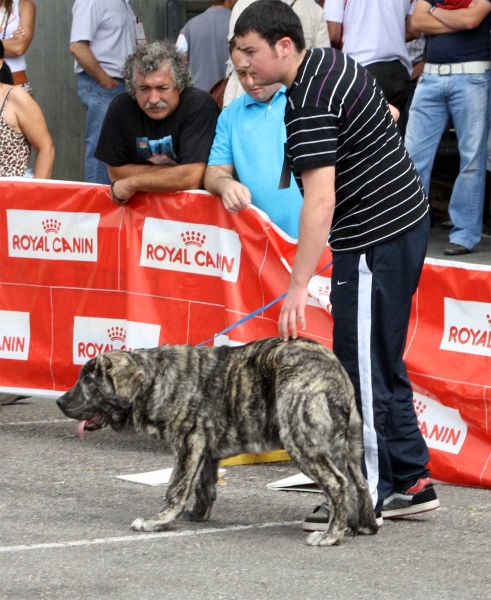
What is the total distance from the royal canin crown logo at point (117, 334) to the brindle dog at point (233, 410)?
1750 mm

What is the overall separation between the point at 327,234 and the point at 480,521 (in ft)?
5.04

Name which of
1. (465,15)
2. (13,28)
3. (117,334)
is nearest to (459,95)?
(465,15)

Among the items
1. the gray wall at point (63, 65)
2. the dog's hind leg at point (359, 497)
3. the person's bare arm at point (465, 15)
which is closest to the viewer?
the dog's hind leg at point (359, 497)

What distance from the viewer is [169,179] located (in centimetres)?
693

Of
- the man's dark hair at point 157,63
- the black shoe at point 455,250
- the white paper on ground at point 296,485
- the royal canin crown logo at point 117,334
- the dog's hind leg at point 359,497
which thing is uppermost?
the man's dark hair at point 157,63

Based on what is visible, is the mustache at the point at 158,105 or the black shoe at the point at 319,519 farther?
the mustache at the point at 158,105

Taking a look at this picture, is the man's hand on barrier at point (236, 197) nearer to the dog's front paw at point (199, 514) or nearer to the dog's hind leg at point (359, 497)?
the dog's front paw at point (199, 514)

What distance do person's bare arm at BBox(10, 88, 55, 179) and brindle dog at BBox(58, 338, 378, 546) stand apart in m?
2.81

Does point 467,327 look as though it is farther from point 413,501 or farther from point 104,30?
point 104,30

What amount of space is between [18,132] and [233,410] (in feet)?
10.8

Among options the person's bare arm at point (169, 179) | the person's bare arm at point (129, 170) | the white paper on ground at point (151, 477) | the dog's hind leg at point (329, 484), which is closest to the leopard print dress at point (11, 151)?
the person's bare arm at point (129, 170)

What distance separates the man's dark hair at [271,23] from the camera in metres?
4.79

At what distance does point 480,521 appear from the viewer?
548cm

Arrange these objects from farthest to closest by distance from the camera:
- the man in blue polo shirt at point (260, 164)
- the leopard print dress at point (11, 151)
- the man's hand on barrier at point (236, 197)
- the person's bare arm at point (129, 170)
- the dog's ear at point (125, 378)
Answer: the leopard print dress at point (11, 151) → the person's bare arm at point (129, 170) → the man in blue polo shirt at point (260, 164) → the man's hand on barrier at point (236, 197) → the dog's ear at point (125, 378)
